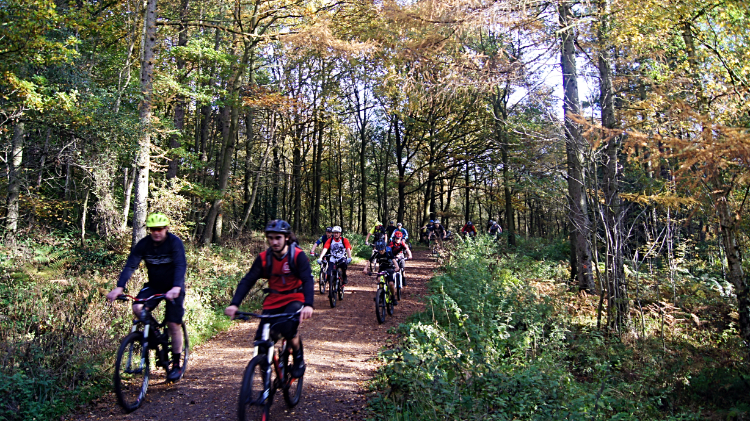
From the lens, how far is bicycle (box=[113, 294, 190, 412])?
4645 millimetres

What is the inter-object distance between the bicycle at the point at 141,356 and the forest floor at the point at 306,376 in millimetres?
159

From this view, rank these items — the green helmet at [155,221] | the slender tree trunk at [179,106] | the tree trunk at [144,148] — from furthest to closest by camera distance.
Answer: the slender tree trunk at [179,106], the tree trunk at [144,148], the green helmet at [155,221]

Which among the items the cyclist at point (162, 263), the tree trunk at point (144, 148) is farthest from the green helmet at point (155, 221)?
the tree trunk at point (144, 148)

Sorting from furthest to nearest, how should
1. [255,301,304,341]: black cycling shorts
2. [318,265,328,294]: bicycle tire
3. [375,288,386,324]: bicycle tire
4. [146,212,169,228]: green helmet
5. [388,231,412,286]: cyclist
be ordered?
[318,265,328,294]: bicycle tire, [388,231,412,286]: cyclist, [375,288,386,324]: bicycle tire, [146,212,169,228]: green helmet, [255,301,304,341]: black cycling shorts

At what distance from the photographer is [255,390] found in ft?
14.1

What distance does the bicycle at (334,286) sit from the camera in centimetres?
1124

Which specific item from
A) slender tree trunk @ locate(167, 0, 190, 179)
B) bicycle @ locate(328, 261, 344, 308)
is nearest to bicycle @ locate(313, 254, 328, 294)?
bicycle @ locate(328, 261, 344, 308)

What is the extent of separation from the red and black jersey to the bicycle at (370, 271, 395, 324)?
4.67 meters

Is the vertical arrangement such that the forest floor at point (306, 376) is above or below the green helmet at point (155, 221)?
below

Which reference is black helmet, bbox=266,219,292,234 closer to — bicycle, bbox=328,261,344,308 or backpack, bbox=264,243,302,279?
backpack, bbox=264,243,302,279

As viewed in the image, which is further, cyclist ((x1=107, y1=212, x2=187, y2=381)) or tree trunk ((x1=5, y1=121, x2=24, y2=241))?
tree trunk ((x1=5, y1=121, x2=24, y2=241))

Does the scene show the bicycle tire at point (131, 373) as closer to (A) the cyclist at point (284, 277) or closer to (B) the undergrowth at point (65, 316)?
→ (B) the undergrowth at point (65, 316)

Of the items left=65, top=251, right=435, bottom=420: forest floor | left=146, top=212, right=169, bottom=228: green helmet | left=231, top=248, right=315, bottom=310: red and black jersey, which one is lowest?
left=65, top=251, right=435, bottom=420: forest floor

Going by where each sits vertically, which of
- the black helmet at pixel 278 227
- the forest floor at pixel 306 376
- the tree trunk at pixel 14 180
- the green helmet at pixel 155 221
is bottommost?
the forest floor at pixel 306 376
